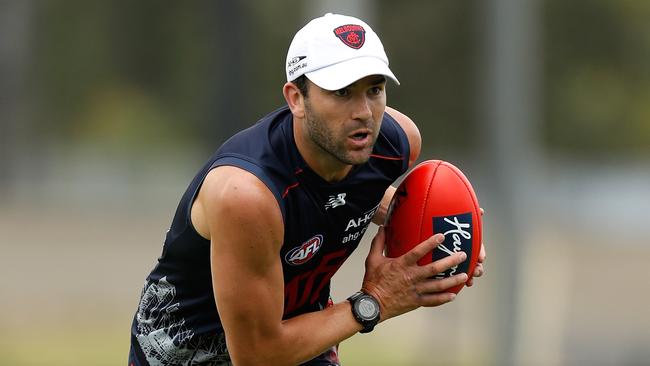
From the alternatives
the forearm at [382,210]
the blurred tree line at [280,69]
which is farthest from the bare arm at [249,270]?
the blurred tree line at [280,69]

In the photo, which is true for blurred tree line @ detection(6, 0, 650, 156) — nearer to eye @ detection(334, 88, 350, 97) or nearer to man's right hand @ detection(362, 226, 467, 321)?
man's right hand @ detection(362, 226, 467, 321)

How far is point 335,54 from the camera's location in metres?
4.97

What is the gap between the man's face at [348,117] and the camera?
5.00m

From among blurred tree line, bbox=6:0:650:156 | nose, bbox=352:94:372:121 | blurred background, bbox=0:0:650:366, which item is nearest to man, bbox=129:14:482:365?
nose, bbox=352:94:372:121

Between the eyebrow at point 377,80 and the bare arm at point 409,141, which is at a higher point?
the eyebrow at point 377,80

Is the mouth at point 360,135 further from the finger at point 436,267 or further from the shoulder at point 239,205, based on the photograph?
the finger at point 436,267

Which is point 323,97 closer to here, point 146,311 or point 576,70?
point 146,311

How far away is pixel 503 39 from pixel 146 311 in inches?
203

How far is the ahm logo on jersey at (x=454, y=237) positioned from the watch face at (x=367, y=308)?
0.30 meters

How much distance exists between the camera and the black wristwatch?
17.3 feet

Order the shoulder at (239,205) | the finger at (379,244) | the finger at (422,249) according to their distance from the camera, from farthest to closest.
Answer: the finger at (379,244), the finger at (422,249), the shoulder at (239,205)

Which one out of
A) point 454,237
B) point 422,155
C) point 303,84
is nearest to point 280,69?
point 422,155

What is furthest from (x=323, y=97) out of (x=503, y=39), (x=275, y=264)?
(x=503, y=39)

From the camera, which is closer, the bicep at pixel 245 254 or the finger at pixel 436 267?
the bicep at pixel 245 254
